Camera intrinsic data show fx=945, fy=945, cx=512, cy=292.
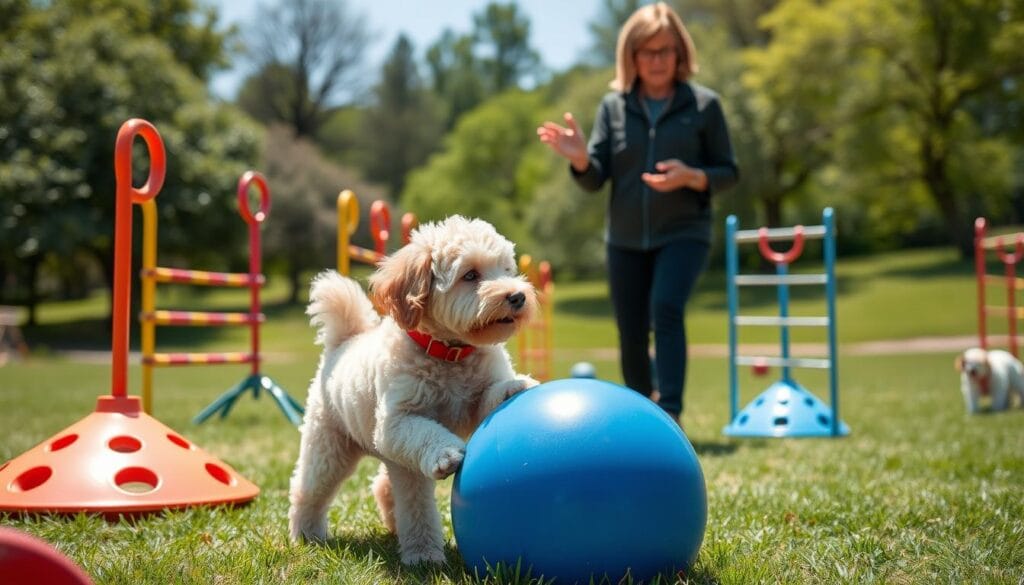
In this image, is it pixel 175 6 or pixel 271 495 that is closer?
pixel 271 495

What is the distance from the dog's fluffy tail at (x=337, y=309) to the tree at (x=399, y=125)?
5803 cm

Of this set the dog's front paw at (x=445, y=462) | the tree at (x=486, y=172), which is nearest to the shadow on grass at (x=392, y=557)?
the dog's front paw at (x=445, y=462)

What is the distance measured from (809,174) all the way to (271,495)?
42469mm

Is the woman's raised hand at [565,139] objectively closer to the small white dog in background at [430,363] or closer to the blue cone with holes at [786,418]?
the small white dog in background at [430,363]

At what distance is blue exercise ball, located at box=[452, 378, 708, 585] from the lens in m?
2.92

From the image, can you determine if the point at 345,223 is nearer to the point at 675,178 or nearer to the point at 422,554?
the point at 675,178

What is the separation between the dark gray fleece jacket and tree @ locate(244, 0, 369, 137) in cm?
4776

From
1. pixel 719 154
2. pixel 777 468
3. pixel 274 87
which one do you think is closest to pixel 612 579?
pixel 777 468

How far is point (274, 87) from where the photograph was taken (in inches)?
2185

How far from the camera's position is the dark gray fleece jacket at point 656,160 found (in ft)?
20.0

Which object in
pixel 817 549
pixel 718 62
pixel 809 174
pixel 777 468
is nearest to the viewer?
pixel 817 549

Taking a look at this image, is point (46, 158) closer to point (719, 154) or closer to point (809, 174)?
point (719, 154)

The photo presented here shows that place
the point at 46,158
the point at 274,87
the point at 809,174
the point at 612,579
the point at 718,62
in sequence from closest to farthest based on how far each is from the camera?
the point at 612,579
the point at 46,158
the point at 718,62
the point at 809,174
the point at 274,87

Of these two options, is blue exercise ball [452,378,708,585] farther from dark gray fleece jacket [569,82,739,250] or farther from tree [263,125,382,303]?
tree [263,125,382,303]
